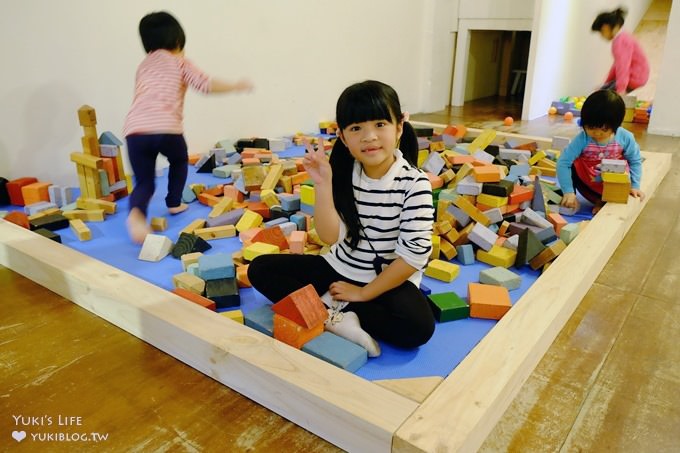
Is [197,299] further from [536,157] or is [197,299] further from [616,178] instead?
[536,157]

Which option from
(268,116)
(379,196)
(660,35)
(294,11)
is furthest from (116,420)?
(660,35)

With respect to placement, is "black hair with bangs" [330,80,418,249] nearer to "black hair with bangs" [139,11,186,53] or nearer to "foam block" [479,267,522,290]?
"foam block" [479,267,522,290]

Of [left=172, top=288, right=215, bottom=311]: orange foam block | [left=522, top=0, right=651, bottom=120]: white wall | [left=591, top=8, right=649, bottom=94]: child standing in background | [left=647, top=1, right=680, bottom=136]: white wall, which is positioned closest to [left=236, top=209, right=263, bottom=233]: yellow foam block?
[left=172, top=288, right=215, bottom=311]: orange foam block

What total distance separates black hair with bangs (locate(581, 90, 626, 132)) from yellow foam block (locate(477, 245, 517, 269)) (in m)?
0.75

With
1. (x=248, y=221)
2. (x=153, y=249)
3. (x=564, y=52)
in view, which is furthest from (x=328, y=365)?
(x=564, y=52)

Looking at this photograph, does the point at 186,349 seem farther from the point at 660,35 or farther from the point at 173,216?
the point at 660,35

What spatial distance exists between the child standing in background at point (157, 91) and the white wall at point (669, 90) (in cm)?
398

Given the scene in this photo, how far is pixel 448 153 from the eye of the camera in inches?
119

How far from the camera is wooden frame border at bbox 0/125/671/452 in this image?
99 cm

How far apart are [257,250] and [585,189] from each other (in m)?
1.54

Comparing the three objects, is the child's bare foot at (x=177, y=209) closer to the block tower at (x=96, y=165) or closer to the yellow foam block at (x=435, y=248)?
the block tower at (x=96, y=165)

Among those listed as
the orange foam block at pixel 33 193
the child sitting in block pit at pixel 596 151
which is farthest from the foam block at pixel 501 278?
the orange foam block at pixel 33 193

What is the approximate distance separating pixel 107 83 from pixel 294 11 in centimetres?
151

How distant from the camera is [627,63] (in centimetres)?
436
